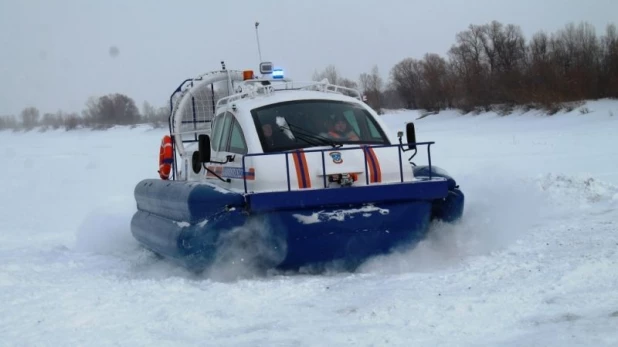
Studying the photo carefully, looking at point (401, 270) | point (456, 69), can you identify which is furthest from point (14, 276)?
point (456, 69)

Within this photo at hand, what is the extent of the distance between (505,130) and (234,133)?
3254cm

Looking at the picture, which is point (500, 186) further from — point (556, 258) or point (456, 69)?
point (456, 69)

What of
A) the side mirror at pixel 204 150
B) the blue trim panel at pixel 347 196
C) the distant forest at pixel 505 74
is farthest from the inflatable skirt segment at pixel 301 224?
the distant forest at pixel 505 74

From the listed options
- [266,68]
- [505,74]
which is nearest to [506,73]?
[505,74]

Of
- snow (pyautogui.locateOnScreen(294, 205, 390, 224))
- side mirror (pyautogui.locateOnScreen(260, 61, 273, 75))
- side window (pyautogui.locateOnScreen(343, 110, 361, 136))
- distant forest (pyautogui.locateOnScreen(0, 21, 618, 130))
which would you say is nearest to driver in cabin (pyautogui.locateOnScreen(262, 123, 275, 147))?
side window (pyautogui.locateOnScreen(343, 110, 361, 136))

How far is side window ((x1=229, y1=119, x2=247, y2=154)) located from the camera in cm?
817

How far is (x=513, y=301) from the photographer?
18.0ft

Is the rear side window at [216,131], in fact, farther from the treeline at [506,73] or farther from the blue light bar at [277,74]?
the treeline at [506,73]

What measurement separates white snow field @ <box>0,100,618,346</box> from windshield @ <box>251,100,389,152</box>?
1350 mm

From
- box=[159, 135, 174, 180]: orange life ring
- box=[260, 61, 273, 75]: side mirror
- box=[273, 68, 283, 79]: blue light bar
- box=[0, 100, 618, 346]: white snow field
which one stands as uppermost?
box=[260, 61, 273, 75]: side mirror

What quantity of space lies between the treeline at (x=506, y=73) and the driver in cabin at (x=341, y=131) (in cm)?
3318

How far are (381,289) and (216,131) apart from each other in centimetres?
382

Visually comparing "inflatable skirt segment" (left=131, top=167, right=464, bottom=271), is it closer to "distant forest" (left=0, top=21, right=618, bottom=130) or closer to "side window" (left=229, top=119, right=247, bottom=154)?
"side window" (left=229, top=119, right=247, bottom=154)

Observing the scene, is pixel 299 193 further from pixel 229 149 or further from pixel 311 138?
pixel 229 149
